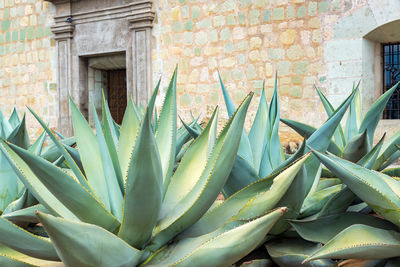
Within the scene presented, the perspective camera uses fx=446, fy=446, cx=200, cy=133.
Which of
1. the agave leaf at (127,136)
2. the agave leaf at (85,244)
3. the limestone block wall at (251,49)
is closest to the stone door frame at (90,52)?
the limestone block wall at (251,49)

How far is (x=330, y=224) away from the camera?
0.98m

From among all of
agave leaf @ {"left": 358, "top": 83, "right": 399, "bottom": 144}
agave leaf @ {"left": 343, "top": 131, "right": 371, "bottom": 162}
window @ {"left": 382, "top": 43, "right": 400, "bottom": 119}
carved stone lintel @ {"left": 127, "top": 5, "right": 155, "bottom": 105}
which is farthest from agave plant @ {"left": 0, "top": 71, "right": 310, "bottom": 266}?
carved stone lintel @ {"left": 127, "top": 5, "right": 155, "bottom": 105}

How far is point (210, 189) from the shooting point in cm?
94

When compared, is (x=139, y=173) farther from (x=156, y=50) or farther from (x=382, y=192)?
(x=156, y=50)

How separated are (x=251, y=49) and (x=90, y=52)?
Answer: 3059 mm

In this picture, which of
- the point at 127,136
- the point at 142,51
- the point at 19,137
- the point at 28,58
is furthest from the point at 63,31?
the point at 127,136

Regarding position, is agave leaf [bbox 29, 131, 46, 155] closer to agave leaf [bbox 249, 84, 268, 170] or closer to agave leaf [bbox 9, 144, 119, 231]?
agave leaf [bbox 9, 144, 119, 231]

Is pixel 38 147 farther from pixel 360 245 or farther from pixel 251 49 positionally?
pixel 251 49

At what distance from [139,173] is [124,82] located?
7.44 meters

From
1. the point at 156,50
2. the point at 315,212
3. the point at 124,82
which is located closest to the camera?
the point at 315,212

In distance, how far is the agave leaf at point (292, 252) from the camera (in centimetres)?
92

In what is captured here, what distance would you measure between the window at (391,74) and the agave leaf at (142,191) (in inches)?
208

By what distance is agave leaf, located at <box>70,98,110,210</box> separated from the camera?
1041mm

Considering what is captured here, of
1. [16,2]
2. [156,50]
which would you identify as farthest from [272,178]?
[16,2]
